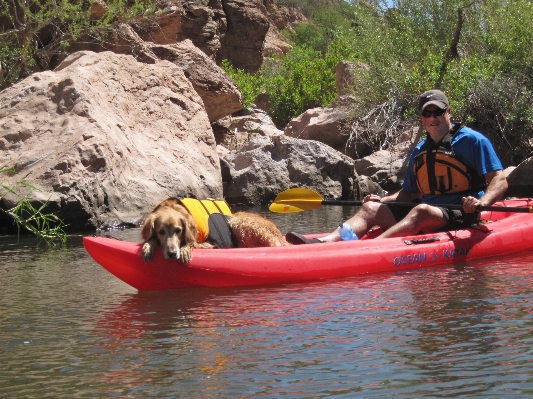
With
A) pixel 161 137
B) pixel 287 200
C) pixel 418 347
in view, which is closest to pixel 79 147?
pixel 161 137

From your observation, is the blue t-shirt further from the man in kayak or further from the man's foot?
the man's foot

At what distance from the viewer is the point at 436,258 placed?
651 centimetres

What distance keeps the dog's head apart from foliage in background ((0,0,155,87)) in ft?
29.2

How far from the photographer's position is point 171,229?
549 centimetres

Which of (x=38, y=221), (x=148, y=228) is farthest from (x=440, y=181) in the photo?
(x=38, y=221)

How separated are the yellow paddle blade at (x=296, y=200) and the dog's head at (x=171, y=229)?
196 cm

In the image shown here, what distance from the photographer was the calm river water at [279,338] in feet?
11.5

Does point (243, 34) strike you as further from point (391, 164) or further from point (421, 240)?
point (421, 240)

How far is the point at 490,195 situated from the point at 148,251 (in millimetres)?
2675

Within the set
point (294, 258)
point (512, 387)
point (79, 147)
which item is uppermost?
point (79, 147)

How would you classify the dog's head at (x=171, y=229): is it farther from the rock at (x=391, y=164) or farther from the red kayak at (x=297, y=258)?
the rock at (x=391, y=164)

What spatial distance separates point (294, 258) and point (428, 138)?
167 cm

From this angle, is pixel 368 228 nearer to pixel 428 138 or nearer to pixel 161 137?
pixel 428 138

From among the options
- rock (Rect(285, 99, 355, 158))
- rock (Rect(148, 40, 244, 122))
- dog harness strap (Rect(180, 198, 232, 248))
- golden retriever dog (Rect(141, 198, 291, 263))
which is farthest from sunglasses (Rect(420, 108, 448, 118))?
rock (Rect(285, 99, 355, 158))
